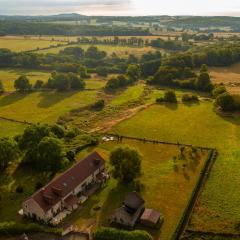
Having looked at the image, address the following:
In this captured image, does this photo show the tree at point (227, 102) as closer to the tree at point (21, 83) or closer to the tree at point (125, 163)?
the tree at point (125, 163)

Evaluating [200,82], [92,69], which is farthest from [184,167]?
[92,69]

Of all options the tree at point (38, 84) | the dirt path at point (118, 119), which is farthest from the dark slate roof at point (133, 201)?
the tree at point (38, 84)

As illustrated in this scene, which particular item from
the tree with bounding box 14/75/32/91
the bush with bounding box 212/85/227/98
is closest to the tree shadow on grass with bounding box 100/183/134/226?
the bush with bounding box 212/85/227/98


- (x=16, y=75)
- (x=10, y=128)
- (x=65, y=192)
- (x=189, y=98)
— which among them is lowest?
(x=16, y=75)

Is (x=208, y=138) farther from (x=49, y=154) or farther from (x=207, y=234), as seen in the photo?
(x=49, y=154)

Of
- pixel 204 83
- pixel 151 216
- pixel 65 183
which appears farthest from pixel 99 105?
pixel 151 216

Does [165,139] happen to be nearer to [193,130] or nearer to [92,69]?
[193,130]
